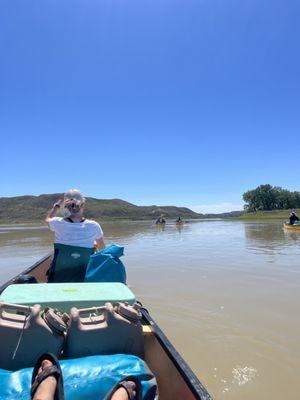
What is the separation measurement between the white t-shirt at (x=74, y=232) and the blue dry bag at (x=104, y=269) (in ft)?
1.19

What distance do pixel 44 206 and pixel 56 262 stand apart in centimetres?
16967

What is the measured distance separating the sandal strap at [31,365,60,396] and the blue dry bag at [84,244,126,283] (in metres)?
2.44

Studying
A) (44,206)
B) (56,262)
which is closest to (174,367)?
(56,262)

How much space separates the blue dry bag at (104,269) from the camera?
4879 millimetres

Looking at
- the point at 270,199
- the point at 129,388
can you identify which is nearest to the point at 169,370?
the point at 129,388

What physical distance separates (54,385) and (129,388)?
0.51 m

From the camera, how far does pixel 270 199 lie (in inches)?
4715

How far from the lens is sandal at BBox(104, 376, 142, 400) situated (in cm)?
234

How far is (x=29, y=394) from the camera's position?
234 cm

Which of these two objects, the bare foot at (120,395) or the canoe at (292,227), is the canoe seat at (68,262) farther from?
the canoe at (292,227)

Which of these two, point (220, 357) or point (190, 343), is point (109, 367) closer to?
point (220, 357)

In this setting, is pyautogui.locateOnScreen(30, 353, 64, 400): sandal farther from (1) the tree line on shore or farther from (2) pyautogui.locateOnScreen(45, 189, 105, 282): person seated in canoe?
(1) the tree line on shore

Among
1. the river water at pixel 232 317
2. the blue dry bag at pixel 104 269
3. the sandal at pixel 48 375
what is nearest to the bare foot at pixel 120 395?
the sandal at pixel 48 375

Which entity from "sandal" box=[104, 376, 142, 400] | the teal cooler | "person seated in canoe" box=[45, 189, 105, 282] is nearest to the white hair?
"person seated in canoe" box=[45, 189, 105, 282]
